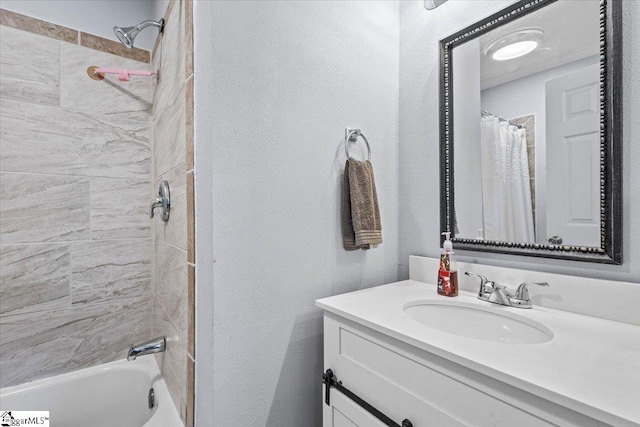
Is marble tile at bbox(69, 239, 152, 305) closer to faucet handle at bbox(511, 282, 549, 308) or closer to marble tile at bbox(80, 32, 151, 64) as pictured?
marble tile at bbox(80, 32, 151, 64)

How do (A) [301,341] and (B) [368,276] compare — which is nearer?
(A) [301,341]

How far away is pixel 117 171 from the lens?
168cm

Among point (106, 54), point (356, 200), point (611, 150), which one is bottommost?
point (356, 200)

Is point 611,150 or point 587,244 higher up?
point 611,150

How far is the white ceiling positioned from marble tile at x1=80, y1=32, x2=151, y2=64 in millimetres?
1794

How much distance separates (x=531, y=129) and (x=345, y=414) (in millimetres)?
1067

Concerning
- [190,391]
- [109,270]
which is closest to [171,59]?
[109,270]

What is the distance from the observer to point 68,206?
1.53m

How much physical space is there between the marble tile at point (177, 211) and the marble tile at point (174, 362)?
1.18ft

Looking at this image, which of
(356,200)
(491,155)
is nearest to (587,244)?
(491,155)

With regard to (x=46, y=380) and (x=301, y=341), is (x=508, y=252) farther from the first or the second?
(x=46, y=380)

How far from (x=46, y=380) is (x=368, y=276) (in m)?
1.62

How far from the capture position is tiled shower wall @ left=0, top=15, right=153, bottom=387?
1416 mm

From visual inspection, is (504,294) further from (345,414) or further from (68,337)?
(68,337)
